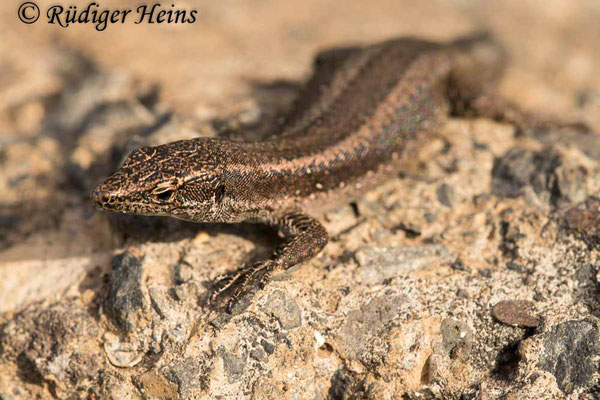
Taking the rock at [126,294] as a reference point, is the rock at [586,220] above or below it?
above

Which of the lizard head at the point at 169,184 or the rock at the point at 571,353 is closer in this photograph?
the rock at the point at 571,353

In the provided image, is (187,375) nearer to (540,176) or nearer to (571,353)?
(571,353)

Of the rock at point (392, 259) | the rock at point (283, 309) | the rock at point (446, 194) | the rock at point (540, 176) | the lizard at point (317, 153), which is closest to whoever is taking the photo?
the rock at point (283, 309)

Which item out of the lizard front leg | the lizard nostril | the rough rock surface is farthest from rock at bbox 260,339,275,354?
the lizard nostril

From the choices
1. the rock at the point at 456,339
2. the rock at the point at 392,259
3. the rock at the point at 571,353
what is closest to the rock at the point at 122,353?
the rock at the point at 392,259

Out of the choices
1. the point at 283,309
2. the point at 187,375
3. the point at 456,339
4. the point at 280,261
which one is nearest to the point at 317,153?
the point at 280,261

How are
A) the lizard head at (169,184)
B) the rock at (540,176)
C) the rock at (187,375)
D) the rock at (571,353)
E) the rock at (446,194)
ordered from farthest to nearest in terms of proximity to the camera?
the rock at (446,194)
the rock at (540,176)
the lizard head at (169,184)
the rock at (187,375)
the rock at (571,353)

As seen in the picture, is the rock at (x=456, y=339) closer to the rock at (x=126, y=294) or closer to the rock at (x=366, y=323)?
the rock at (x=366, y=323)
